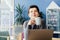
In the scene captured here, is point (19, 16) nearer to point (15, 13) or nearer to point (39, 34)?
point (15, 13)

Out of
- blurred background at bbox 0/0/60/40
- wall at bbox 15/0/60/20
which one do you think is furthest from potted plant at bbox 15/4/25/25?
wall at bbox 15/0/60/20

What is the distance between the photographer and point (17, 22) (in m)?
3.72

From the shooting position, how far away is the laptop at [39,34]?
1090mm

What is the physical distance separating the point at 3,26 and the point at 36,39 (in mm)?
2828

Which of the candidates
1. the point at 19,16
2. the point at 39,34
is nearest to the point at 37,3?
the point at 19,16

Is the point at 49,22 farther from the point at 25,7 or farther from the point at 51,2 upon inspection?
the point at 25,7

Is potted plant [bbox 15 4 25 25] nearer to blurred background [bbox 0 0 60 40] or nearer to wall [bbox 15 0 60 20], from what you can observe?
blurred background [bbox 0 0 60 40]

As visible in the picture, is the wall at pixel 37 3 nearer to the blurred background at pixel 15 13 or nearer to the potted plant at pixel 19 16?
the blurred background at pixel 15 13

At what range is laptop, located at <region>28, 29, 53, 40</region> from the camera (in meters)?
1.09

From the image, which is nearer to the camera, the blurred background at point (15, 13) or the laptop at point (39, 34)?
the laptop at point (39, 34)

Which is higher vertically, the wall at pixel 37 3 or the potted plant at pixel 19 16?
A: the wall at pixel 37 3

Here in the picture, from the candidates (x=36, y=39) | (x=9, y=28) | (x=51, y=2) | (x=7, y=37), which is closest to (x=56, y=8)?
(x=51, y=2)

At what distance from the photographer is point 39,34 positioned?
1.10 meters

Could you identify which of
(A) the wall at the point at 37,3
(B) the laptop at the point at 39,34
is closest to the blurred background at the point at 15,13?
(A) the wall at the point at 37,3
